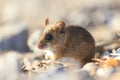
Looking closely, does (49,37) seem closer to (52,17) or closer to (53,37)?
(53,37)

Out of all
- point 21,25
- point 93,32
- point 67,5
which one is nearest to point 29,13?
point 21,25

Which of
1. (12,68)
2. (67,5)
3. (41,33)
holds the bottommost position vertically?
(12,68)

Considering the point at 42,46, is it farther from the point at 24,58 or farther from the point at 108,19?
the point at 108,19

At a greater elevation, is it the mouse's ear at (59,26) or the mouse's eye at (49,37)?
the mouse's ear at (59,26)

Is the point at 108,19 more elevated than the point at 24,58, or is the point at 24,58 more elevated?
the point at 108,19

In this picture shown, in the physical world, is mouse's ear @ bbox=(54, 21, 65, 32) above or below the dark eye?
A: above

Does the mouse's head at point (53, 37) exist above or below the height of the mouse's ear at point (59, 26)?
below
